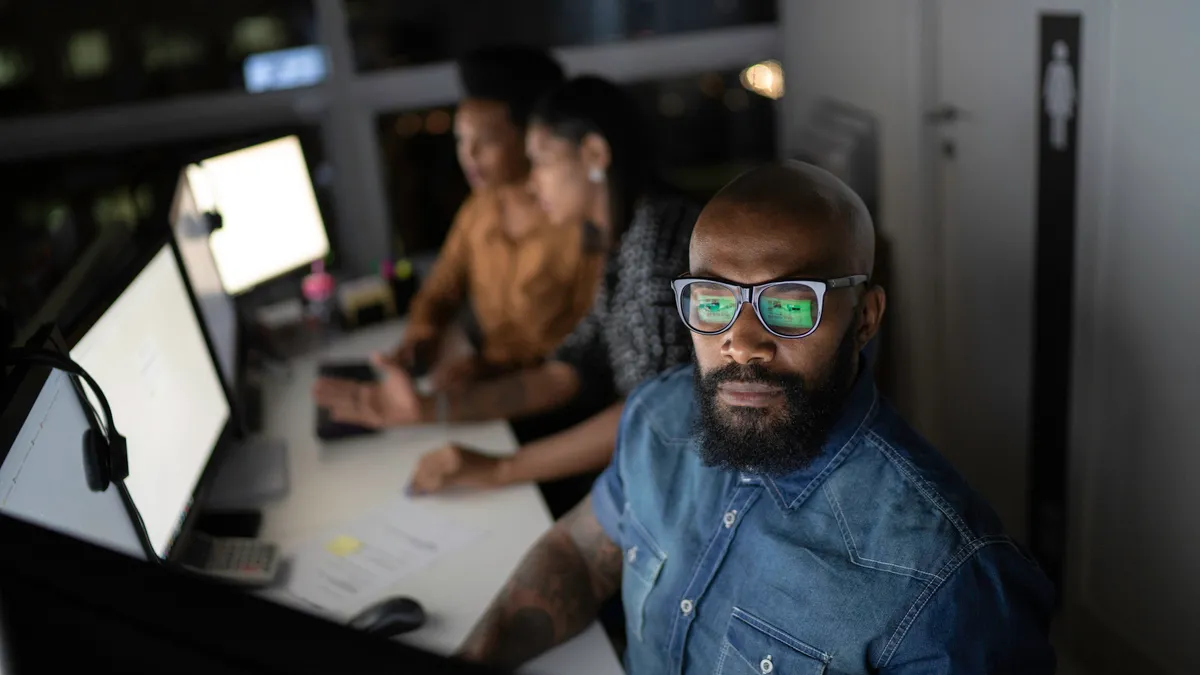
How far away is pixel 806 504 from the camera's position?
3.94 feet

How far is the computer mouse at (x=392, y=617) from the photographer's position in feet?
4.73

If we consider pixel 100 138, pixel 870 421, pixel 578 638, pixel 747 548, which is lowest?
pixel 578 638

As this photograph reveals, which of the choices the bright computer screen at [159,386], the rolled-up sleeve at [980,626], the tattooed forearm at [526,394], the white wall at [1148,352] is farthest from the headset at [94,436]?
the white wall at [1148,352]

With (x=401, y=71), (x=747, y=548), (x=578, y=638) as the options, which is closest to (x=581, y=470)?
(x=578, y=638)

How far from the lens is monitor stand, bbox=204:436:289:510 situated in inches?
74.1

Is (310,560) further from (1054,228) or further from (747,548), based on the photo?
(1054,228)

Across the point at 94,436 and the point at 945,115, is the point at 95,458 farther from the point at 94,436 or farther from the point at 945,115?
the point at 945,115

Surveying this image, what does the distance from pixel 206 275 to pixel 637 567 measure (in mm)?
1275

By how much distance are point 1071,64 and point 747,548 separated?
1358 millimetres

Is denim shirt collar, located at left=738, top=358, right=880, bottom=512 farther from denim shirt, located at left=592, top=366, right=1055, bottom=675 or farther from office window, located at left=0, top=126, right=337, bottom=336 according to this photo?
office window, located at left=0, top=126, right=337, bottom=336

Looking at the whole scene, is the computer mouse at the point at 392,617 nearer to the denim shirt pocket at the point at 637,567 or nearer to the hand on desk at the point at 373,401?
the denim shirt pocket at the point at 637,567

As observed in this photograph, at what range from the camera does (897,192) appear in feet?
9.25

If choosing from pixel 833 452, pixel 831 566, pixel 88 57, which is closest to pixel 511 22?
pixel 88 57

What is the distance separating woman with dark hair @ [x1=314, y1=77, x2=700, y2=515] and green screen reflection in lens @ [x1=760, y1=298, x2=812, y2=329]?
0.66 meters
